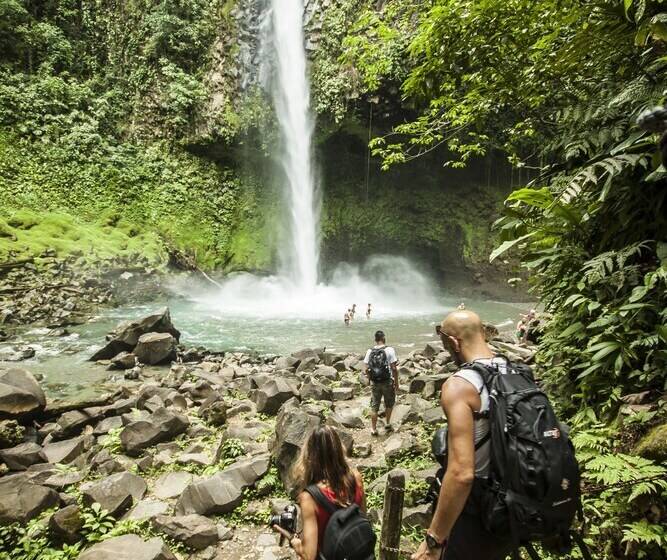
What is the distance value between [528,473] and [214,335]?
45.1ft

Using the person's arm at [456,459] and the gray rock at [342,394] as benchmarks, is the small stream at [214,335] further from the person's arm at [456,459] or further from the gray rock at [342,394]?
the person's arm at [456,459]

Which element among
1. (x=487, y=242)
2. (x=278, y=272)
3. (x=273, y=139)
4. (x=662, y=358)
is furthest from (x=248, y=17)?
(x=662, y=358)

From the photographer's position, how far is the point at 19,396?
20.6 feet

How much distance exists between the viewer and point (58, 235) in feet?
62.4

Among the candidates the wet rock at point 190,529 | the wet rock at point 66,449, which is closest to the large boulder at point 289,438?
the wet rock at point 190,529

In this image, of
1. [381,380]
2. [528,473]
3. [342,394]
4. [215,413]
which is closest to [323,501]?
[528,473]

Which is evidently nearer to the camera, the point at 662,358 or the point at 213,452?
the point at 662,358

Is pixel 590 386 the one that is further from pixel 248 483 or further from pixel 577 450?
pixel 248 483

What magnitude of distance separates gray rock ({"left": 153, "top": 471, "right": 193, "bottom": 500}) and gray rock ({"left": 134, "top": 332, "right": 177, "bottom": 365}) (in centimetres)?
650

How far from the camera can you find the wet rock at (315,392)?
23.8 ft

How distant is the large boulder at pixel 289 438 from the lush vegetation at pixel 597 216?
2661mm

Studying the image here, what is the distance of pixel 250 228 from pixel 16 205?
1179 centimetres

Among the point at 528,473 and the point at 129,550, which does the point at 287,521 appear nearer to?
the point at 528,473

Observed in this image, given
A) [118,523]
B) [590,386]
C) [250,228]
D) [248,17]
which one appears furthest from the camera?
[250,228]
